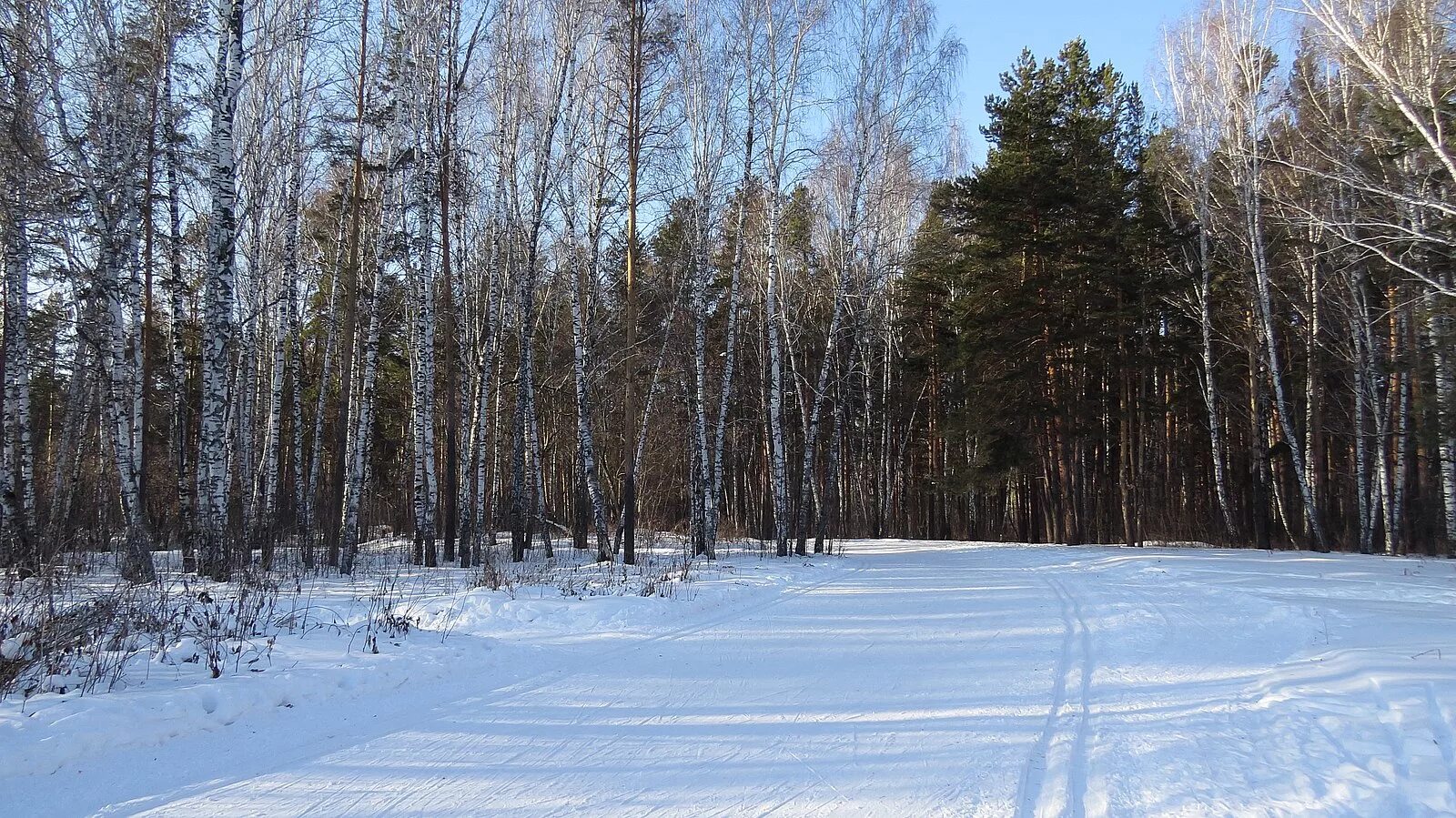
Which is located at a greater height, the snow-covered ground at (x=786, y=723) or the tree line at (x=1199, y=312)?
the tree line at (x=1199, y=312)

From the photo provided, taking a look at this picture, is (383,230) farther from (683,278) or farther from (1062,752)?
(1062,752)

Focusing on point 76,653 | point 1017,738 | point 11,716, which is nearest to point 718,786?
point 1017,738

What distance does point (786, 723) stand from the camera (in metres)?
4.59

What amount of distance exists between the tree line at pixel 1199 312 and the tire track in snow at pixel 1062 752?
13522 mm

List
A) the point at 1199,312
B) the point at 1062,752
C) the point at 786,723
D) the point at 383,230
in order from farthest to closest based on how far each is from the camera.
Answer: the point at 1199,312, the point at 383,230, the point at 786,723, the point at 1062,752

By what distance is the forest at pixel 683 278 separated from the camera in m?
11.8

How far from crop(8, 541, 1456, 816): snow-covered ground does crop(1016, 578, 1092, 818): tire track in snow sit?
2 centimetres

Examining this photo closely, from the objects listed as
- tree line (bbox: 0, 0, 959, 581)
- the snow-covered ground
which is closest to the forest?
tree line (bbox: 0, 0, 959, 581)

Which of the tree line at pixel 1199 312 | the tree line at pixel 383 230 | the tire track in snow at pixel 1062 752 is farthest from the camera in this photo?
the tree line at pixel 1199 312

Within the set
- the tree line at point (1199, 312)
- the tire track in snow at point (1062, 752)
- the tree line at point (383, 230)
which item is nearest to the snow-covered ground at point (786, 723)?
the tire track in snow at point (1062, 752)

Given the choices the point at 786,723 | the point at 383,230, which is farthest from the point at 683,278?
the point at 786,723

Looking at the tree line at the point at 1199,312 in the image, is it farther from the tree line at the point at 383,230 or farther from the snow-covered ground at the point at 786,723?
the snow-covered ground at the point at 786,723

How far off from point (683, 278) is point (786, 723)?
66.1ft

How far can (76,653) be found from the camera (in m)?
5.25
